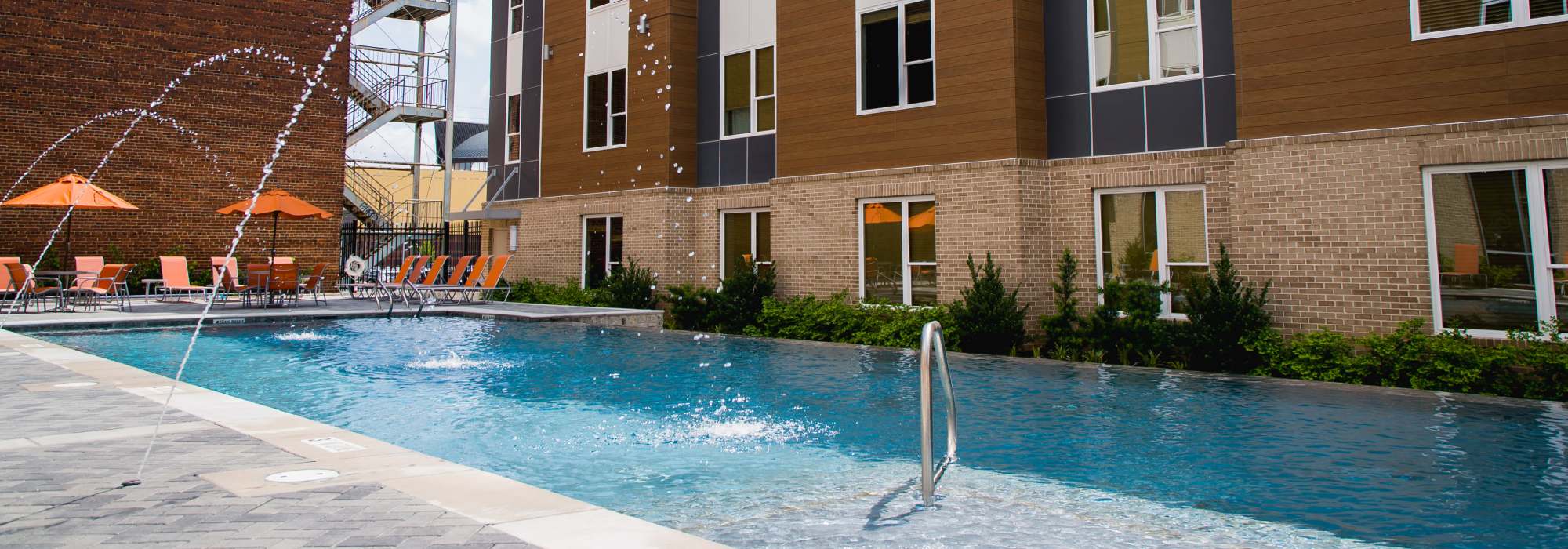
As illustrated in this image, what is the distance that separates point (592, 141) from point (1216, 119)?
1311 cm

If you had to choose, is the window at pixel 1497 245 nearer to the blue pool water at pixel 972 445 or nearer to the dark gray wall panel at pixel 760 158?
the blue pool water at pixel 972 445

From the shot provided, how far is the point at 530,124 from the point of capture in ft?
73.0

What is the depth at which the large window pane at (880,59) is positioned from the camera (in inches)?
588

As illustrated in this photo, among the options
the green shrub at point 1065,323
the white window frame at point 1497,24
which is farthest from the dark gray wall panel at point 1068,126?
the white window frame at point 1497,24

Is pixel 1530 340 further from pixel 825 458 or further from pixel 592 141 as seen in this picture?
pixel 592 141

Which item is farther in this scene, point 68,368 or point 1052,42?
point 1052,42

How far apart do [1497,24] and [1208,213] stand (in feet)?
11.4

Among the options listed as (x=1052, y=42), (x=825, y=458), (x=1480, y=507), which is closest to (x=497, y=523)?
(x=825, y=458)

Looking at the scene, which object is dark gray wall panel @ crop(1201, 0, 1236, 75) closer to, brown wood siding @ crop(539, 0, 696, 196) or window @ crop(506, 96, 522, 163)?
brown wood siding @ crop(539, 0, 696, 196)

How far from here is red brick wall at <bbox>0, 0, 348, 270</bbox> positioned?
21062 millimetres

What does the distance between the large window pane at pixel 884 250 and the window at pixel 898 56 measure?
1659 mm

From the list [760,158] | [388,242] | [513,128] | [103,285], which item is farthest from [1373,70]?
[388,242]

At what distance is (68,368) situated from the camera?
8.86m

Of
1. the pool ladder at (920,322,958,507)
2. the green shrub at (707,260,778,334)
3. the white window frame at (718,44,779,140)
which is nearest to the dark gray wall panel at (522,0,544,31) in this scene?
the white window frame at (718,44,779,140)
